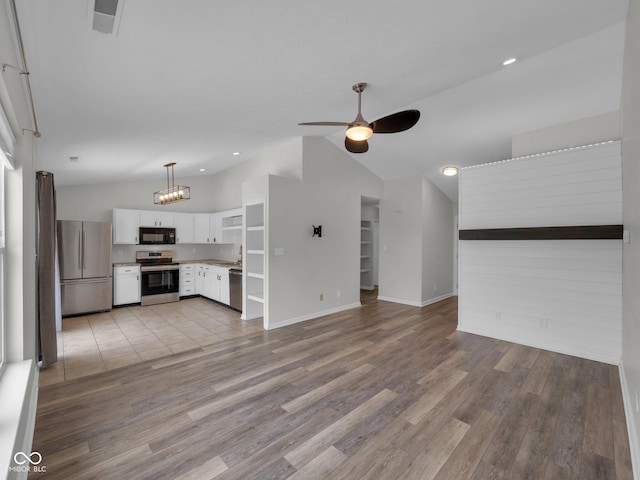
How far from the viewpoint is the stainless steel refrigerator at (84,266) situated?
17.5ft

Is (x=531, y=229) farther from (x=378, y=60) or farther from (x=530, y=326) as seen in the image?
(x=378, y=60)

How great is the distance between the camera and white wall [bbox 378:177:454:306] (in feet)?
20.2

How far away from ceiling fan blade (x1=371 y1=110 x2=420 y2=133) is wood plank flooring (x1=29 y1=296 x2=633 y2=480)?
266 cm

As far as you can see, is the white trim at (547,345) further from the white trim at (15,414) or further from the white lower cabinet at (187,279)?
the white lower cabinet at (187,279)

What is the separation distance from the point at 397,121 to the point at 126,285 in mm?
6071

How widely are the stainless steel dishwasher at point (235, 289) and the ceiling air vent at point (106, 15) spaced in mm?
4195

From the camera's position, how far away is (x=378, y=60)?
275 centimetres

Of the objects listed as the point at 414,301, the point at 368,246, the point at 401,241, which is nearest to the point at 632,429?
the point at 414,301

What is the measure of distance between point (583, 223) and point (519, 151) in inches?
53.3

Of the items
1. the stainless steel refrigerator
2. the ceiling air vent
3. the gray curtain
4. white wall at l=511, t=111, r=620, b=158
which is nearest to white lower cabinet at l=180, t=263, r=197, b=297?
the stainless steel refrigerator

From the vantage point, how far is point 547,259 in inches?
152

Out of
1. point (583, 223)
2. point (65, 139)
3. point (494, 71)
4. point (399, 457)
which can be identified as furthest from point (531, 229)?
point (65, 139)

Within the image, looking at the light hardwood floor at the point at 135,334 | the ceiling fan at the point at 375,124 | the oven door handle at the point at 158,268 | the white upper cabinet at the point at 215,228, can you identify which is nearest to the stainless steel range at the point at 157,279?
the oven door handle at the point at 158,268

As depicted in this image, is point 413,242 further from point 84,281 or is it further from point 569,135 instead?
point 84,281
